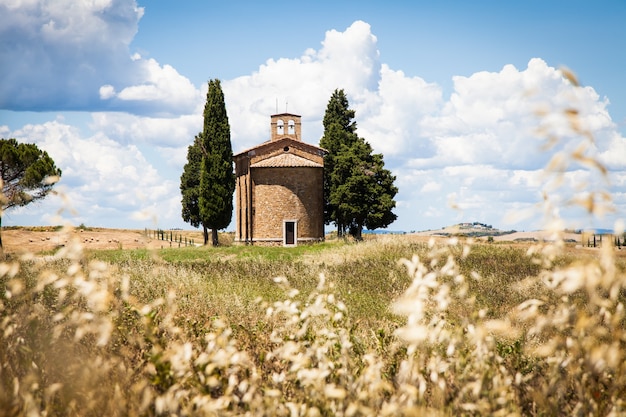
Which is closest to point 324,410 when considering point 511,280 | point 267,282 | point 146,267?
point 267,282

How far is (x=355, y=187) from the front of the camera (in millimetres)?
37844

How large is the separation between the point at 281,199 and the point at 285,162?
8.31ft

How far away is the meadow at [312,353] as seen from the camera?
3059 mm

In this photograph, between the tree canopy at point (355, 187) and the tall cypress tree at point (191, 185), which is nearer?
the tree canopy at point (355, 187)

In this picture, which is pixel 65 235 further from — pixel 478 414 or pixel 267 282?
pixel 267 282

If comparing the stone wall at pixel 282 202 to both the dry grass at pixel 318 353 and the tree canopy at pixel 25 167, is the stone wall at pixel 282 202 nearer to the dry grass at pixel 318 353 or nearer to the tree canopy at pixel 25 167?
the tree canopy at pixel 25 167

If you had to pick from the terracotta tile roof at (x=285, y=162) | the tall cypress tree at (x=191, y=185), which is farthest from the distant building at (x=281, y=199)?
the tall cypress tree at (x=191, y=185)

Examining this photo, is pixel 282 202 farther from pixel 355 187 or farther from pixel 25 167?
pixel 25 167

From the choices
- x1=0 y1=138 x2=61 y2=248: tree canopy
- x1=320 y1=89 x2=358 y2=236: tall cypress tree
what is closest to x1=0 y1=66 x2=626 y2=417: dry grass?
x1=0 y1=138 x2=61 y2=248: tree canopy

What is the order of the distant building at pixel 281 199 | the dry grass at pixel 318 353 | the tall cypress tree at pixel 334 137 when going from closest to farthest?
the dry grass at pixel 318 353, the distant building at pixel 281 199, the tall cypress tree at pixel 334 137

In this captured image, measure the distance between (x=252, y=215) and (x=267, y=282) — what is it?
25.6 m

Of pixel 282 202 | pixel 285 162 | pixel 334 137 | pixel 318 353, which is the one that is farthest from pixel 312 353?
pixel 334 137

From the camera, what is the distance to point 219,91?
1484 inches

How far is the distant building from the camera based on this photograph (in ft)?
123
